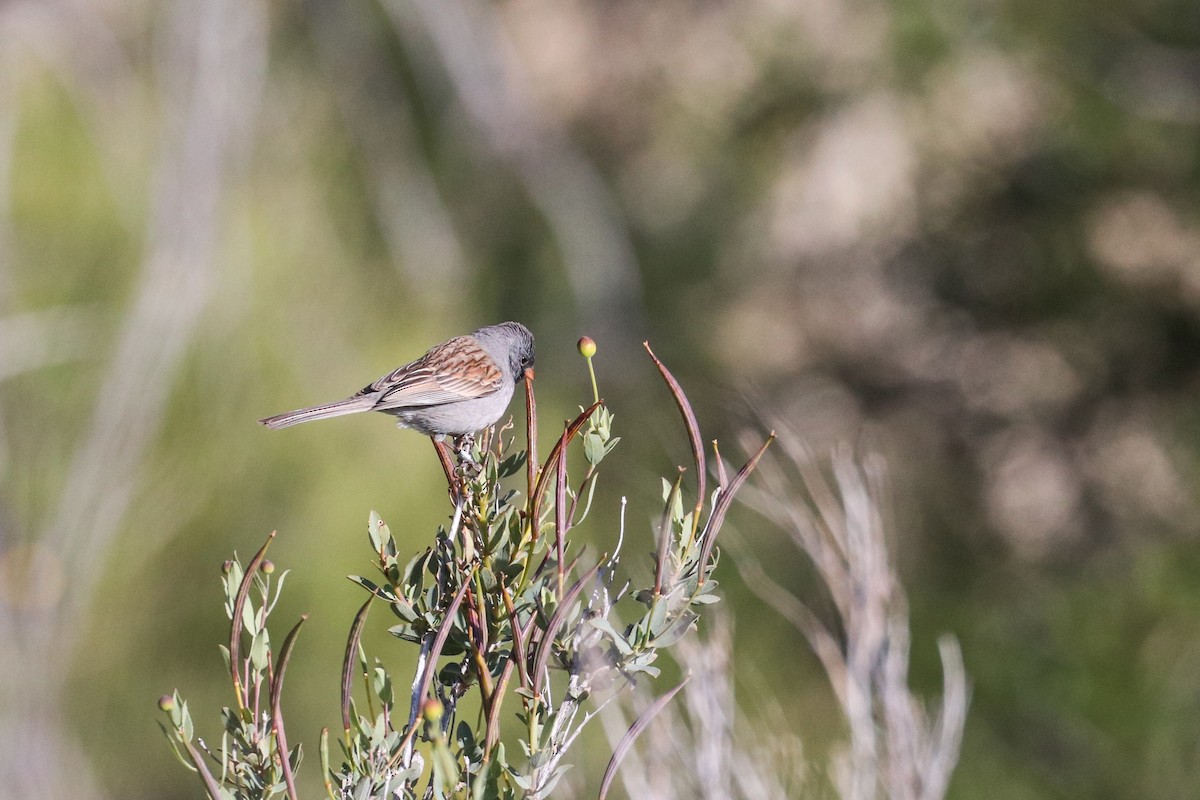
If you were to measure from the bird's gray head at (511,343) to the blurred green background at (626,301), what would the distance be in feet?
1.31

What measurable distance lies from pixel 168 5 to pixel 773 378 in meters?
3.06

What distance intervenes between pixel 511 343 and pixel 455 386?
11 cm

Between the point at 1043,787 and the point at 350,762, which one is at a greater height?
the point at 350,762

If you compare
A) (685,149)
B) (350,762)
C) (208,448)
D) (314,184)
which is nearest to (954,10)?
(685,149)

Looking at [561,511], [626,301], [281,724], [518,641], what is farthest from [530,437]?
[626,301]

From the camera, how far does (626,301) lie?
11.7 ft

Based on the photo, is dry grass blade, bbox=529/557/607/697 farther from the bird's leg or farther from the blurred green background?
the blurred green background

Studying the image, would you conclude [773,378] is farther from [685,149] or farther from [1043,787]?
[1043,787]

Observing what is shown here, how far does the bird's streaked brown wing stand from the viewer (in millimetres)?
1491

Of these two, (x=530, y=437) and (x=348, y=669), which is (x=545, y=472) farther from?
(x=348, y=669)

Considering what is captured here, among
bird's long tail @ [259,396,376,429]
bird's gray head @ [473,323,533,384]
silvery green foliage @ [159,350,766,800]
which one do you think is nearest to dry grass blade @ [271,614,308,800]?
silvery green foliage @ [159,350,766,800]

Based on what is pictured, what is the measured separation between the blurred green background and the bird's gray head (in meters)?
0.40

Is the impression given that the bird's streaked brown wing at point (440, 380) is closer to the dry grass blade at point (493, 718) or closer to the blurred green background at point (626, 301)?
the blurred green background at point (626, 301)

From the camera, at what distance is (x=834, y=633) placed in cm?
209
